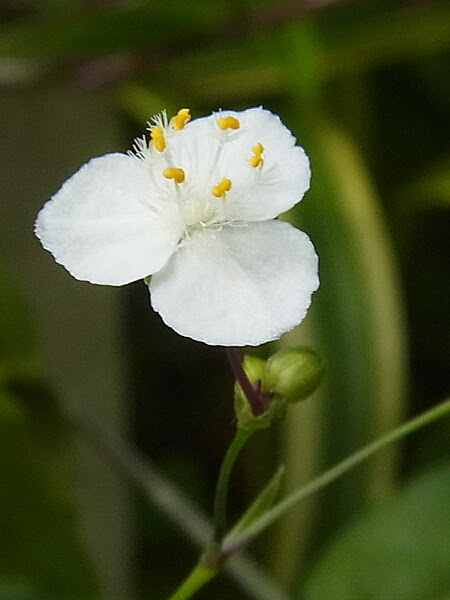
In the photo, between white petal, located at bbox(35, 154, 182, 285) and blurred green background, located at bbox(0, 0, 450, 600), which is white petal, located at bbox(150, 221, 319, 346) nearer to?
white petal, located at bbox(35, 154, 182, 285)

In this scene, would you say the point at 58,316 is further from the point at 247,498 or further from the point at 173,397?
the point at 247,498

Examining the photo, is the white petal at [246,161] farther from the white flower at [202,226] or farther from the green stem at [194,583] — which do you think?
the green stem at [194,583]

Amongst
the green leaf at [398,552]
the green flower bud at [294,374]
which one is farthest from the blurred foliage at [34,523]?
the green flower bud at [294,374]

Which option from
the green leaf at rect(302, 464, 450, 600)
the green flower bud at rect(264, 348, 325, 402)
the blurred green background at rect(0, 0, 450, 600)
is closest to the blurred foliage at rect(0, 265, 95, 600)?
the blurred green background at rect(0, 0, 450, 600)

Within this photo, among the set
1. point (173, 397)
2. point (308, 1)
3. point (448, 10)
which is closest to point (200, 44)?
point (308, 1)

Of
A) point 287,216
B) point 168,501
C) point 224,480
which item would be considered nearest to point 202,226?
point 224,480

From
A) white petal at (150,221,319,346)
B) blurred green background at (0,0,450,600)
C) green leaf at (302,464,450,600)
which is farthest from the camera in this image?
blurred green background at (0,0,450,600)
